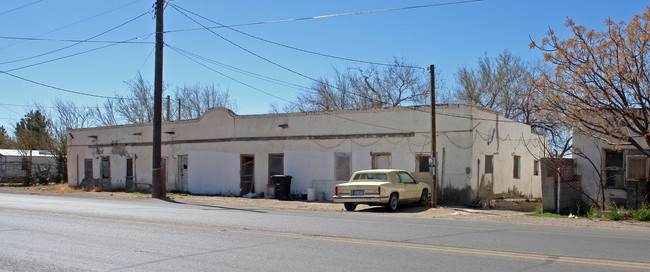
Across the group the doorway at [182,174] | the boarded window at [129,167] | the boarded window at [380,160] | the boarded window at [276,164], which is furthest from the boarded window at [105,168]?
the boarded window at [380,160]

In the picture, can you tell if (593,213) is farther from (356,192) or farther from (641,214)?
(356,192)

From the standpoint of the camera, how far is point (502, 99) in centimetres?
3553

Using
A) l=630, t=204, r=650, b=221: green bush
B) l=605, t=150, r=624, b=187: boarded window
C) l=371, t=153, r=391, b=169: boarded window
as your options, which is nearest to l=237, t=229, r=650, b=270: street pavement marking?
l=630, t=204, r=650, b=221: green bush

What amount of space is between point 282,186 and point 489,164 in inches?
361

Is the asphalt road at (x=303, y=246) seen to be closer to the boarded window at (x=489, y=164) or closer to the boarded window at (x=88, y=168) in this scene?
the boarded window at (x=489, y=164)

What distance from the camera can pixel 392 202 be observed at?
1792cm

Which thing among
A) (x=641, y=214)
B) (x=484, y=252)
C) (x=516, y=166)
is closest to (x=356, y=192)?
(x=641, y=214)

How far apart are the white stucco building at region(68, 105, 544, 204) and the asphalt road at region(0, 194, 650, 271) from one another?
944cm

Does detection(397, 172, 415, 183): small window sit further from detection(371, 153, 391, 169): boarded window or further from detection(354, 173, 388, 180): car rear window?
detection(371, 153, 391, 169): boarded window

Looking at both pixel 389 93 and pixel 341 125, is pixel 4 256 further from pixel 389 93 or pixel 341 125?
A: pixel 389 93

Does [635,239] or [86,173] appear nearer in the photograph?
[635,239]

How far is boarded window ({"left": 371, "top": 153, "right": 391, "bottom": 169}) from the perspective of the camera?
23.2m

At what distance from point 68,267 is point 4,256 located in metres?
1.70

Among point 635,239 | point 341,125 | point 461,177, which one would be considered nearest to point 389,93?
point 341,125
